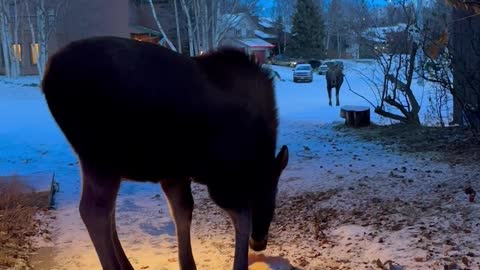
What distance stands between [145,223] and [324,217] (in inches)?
72.3

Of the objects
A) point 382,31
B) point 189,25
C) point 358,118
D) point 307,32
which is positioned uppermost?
point 189,25

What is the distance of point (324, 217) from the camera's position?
541 centimetres

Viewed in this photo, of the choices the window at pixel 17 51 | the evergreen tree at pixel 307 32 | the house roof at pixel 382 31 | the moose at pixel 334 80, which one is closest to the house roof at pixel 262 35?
the evergreen tree at pixel 307 32

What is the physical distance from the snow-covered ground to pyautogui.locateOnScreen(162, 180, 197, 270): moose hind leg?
53 centimetres

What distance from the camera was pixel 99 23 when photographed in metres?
27.1

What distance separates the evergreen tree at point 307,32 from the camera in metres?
49.5

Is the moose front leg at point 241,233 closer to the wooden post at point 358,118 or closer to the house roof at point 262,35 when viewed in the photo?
the wooden post at point 358,118

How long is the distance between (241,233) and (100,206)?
814mm

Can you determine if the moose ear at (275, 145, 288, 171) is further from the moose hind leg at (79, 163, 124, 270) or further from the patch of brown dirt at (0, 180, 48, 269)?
the patch of brown dirt at (0, 180, 48, 269)

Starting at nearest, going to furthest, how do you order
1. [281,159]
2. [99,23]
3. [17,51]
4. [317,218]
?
1. [281,159]
2. [317,218]
3. [99,23]
4. [17,51]

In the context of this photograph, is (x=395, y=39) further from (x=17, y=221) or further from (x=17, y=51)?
(x=17, y=51)

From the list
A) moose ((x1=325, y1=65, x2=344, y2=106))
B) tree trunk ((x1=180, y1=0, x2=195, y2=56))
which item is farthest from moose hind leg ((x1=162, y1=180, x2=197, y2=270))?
tree trunk ((x1=180, y1=0, x2=195, y2=56))

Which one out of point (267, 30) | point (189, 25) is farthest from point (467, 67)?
point (267, 30)

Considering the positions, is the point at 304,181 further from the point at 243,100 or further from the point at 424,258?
the point at 243,100
